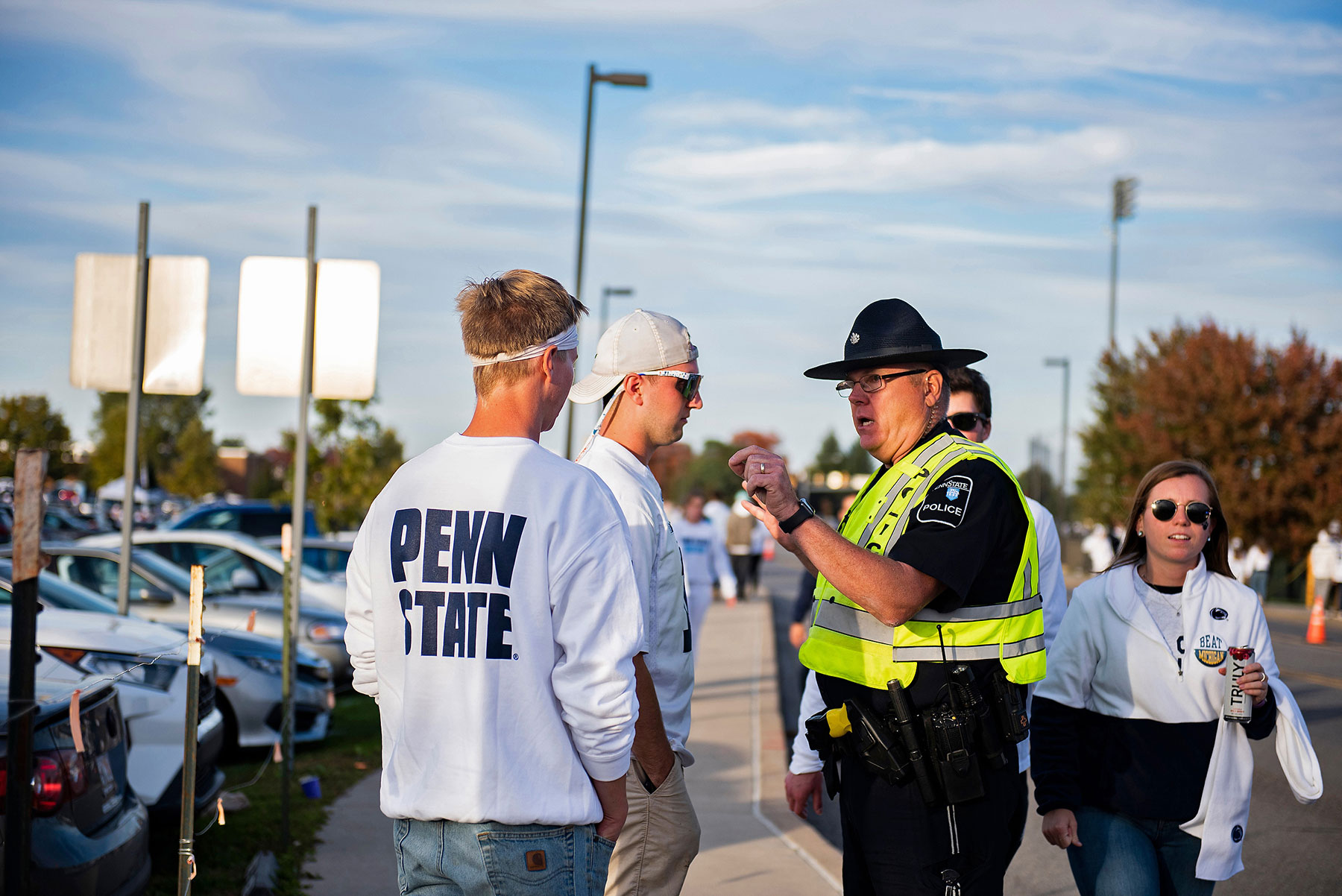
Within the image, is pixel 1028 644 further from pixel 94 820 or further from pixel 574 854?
pixel 94 820

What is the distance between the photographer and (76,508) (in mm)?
57594

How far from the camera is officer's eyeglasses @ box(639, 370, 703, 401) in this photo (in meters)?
3.58

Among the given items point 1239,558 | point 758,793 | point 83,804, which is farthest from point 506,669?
point 1239,558

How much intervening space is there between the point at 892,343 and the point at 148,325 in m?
5.76

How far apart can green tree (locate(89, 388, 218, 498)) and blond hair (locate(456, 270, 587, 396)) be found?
63687 mm

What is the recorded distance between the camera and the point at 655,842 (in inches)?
136

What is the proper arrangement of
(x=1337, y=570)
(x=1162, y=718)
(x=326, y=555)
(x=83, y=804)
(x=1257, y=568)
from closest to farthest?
(x=1162, y=718)
(x=83, y=804)
(x=326, y=555)
(x=1337, y=570)
(x=1257, y=568)

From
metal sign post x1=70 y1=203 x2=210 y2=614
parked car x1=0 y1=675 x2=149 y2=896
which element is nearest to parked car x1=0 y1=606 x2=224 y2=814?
parked car x1=0 y1=675 x2=149 y2=896

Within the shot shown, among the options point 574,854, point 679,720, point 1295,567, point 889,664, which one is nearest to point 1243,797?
point 889,664

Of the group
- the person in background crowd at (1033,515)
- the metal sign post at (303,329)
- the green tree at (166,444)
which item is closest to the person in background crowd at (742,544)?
the metal sign post at (303,329)

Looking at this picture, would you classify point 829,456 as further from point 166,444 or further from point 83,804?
point 83,804

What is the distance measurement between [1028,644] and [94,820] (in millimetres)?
3147

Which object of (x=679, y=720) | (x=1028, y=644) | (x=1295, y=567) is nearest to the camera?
(x=1028, y=644)

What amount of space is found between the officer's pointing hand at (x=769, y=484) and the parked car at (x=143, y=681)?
Result: 3555 mm
